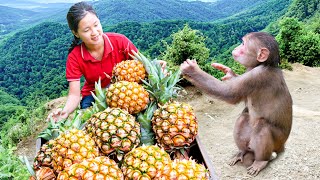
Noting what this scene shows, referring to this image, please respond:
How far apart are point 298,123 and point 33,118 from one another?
774 cm

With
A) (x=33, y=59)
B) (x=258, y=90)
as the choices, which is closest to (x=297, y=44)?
(x=258, y=90)

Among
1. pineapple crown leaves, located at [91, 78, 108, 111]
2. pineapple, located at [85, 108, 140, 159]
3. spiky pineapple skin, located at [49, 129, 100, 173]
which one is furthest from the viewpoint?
pineapple crown leaves, located at [91, 78, 108, 111]

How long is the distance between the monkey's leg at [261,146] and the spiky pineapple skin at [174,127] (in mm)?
2347

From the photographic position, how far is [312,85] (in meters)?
12.1

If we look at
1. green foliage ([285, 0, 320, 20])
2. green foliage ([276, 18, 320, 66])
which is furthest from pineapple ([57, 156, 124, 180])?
green foliage ([285, 0, 320, 20])

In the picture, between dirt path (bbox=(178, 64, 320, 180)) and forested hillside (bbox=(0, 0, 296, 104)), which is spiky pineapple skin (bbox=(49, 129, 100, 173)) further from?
forested hillside (bbox=(0, 0, 296, 104))

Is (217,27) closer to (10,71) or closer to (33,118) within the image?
(10,71)

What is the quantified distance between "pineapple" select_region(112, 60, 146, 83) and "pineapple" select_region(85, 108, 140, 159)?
62 cm

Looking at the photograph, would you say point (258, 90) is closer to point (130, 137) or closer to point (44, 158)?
point (130, 137)

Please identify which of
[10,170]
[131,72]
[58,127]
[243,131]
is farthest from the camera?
[243,131]

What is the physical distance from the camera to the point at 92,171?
1.79 m

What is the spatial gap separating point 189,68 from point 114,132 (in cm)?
147

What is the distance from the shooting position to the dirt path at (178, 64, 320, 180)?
212 inches

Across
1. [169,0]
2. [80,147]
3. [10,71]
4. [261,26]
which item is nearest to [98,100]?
[80,147]
